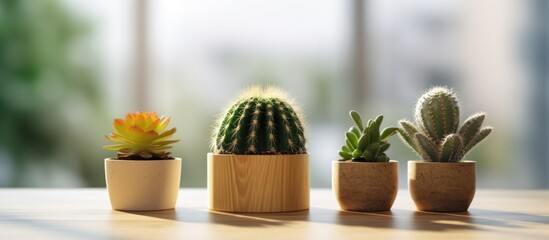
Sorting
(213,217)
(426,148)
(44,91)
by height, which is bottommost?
(213,217)

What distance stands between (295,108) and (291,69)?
147 centimetres

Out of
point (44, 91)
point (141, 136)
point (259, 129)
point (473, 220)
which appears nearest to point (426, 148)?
point (473, 220)

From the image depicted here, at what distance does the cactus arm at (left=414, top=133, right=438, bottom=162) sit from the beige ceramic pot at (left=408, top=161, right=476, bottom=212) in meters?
0.02

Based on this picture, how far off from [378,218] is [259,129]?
26cm

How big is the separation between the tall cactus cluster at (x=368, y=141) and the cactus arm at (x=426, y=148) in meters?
0.05

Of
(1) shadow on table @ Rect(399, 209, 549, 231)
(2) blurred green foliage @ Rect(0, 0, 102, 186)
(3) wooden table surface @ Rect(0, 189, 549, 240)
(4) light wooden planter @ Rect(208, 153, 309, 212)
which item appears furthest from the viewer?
(2) blurred green foliage @ Rect(0, 0, 102, 186)

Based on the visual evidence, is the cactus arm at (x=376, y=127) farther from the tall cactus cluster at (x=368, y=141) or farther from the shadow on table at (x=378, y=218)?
the shadow on table at (x=378, y=218)

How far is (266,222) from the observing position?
1120 millimetres

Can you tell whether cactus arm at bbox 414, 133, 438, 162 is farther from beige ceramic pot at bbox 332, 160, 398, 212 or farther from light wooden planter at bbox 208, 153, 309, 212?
light wooden planter at bbox 208, 153, 309, 212

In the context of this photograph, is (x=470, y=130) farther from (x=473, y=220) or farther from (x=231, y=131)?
(x=231, y=131)

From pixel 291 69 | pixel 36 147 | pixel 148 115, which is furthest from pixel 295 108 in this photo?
pixel 36 147

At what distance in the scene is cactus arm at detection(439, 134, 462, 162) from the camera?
4.17 ft

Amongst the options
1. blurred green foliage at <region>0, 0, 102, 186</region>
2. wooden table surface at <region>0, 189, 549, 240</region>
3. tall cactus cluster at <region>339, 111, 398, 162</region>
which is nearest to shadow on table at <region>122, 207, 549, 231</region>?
wooden table surface at <region>0, 189, 549, 240</region>

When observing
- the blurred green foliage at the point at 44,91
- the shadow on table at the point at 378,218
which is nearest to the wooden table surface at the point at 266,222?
the shadow on table at the point at 378,218
